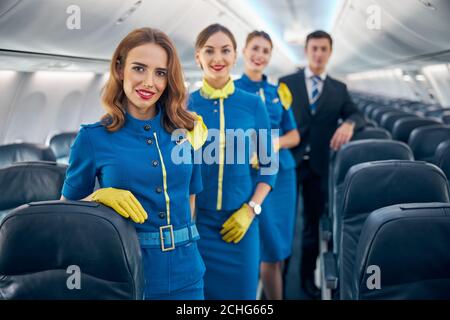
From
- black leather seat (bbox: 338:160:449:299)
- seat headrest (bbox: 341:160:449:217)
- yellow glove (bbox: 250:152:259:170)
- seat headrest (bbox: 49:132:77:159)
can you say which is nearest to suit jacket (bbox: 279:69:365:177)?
yellow glove (bbox: 250:152:259:170)

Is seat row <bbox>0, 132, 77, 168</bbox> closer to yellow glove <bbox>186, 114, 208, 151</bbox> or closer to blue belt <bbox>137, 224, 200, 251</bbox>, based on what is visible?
yellow glove <bbox>186, 114, 208, 151</bbox>

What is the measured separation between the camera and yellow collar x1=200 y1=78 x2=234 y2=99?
2.66 meters

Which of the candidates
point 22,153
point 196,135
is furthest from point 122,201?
point 22,153

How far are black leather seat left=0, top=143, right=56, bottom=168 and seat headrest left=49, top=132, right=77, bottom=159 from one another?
921 millimetres

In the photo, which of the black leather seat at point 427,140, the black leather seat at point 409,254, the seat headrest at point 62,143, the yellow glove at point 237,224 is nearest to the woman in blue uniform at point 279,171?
the yellow glove at point 237,224

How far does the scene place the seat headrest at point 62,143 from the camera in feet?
14.6

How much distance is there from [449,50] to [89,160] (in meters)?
4.30

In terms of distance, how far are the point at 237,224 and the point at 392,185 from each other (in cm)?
73

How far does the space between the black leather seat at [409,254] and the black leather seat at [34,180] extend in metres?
1.50

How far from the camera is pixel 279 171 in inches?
144

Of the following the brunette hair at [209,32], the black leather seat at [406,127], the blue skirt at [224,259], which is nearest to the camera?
the brunette hair at [209,32]

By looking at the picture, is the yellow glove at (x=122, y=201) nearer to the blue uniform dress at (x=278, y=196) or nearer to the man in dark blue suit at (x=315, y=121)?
the blue uniform dress at (x=278, y=196)

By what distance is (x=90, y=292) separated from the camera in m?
1.67

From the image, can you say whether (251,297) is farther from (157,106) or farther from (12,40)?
(12,40)
